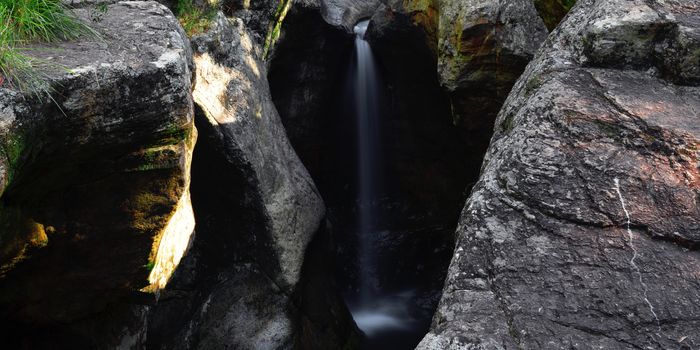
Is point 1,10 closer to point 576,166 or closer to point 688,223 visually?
point 576,166

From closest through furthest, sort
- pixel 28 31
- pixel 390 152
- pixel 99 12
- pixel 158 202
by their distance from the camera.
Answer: pixel 28 31, pixel 158 202, pixel 99 12, pixel 390 152

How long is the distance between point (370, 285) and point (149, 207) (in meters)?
6.16

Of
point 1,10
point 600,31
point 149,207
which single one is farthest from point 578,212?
point 1,10

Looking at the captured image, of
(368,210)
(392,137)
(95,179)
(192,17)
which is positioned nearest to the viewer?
(95,179)

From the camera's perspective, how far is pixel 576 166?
10.2 ft

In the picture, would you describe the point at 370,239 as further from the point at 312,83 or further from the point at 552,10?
the point at 552,10

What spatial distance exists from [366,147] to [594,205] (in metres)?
7.77

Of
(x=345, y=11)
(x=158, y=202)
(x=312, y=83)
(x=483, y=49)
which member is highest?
(x=483, y=49)

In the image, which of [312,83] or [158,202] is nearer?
[158,202]

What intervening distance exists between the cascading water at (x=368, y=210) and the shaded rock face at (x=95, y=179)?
4775 millimetres

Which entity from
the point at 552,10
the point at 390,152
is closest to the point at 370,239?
the point at 390,152

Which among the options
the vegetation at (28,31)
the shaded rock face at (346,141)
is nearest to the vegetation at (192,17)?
the vegetation at (28,31)

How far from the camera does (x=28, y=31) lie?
386 cm

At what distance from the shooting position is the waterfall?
10.1m
